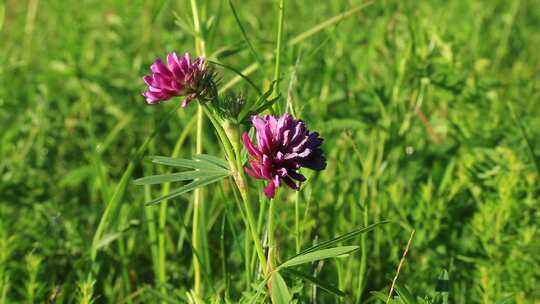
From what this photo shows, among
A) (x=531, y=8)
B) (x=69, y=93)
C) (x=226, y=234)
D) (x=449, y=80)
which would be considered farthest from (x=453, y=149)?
(x=531, y=8)

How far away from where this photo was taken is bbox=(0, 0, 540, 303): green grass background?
214 cm

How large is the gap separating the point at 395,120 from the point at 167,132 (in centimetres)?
108

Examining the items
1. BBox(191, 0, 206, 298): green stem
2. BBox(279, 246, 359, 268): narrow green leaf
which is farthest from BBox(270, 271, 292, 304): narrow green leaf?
BBox(191, 0, 206, 298): green stem

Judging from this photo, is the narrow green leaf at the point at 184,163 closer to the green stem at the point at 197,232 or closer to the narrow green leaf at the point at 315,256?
the narrow green leaf at the point at 315,256

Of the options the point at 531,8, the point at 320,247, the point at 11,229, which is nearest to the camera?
the point at 320,247

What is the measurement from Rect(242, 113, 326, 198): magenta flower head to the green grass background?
0.36m

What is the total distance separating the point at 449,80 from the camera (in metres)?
2.60

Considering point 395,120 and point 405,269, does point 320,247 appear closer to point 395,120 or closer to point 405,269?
point 405,269

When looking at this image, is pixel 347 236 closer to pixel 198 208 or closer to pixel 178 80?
pixel 178 80

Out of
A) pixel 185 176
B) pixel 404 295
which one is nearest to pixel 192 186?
pixel 185 176

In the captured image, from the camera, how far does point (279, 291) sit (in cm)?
151

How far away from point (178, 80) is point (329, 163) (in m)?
1.50

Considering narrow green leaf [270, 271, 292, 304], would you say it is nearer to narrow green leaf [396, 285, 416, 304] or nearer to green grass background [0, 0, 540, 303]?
green grass background [0, 0, 540, 303]

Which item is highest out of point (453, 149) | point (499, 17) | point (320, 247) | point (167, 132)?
point (499, 17)
